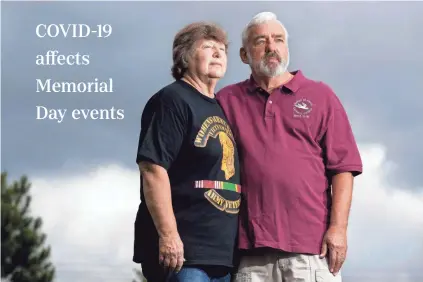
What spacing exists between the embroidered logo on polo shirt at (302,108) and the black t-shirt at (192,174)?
1.44ft

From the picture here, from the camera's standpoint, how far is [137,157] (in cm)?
391

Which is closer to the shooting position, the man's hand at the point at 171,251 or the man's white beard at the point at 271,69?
the man's hand at the point at 171,251

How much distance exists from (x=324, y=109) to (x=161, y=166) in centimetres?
92

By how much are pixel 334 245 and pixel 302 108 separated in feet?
2.22

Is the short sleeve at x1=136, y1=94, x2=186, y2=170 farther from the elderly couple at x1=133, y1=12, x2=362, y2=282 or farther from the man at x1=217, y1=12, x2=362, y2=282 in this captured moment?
the man at x1=217, y1=12, x2=362, y2=282

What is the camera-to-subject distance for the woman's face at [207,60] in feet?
13.4

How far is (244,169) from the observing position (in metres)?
4.06

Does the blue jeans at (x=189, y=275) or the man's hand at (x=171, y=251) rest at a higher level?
the man's hand at (x=171, y=251)

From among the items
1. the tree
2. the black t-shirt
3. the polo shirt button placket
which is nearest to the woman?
the black t-shirt

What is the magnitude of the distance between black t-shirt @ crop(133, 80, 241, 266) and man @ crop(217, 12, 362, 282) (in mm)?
140

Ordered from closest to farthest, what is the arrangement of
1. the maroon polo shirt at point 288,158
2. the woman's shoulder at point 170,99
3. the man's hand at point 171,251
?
1. the man's hand at point 171,251
2. the woman's shoulder at point 170,99
3. the maroon polo shirt at point 288,158

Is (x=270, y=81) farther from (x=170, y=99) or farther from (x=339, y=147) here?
(x=170, y=99)

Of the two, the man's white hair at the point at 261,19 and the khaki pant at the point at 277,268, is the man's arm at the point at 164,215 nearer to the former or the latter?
the khaki pant at the point at 277,268

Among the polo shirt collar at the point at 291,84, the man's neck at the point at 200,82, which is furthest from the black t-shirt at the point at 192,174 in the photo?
the polo shirt collar at the point at 291,84
